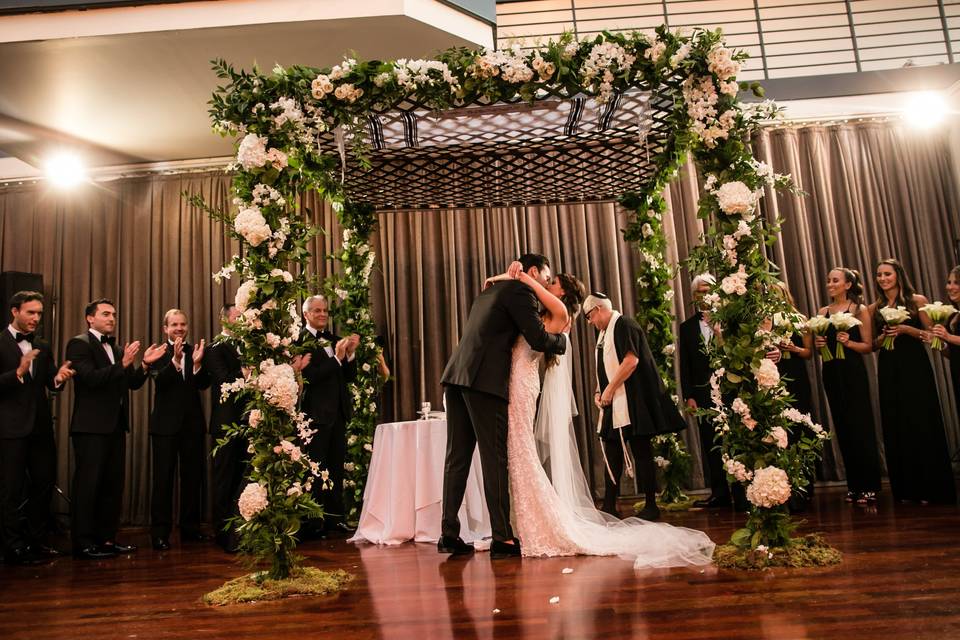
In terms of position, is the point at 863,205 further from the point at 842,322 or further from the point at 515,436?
the point at 515,436

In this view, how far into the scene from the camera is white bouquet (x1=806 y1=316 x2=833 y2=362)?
542 cm

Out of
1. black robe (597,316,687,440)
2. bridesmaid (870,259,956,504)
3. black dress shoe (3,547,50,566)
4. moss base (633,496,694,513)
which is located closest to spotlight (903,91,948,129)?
bridesmaid (870,259,956,504)

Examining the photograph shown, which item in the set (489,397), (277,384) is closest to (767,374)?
(489,397)

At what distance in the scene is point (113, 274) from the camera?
25.3 ft

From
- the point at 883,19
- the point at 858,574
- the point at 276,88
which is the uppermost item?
the point at 883,19

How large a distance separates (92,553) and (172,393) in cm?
131

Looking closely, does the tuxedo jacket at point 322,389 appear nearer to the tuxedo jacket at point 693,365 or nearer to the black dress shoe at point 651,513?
the black dress shoe at point 651,513

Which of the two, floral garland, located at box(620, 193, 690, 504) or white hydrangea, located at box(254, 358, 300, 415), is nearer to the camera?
white hydrangea, located at box(254, 358, 300, 415)

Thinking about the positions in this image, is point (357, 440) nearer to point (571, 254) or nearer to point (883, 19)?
point (571, 254)

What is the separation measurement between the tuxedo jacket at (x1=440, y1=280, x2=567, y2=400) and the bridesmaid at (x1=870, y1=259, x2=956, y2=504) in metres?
2.90

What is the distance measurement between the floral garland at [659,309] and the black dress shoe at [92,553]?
4.44 meters

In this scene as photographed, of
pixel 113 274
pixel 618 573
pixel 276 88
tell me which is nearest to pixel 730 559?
pixel 618 573

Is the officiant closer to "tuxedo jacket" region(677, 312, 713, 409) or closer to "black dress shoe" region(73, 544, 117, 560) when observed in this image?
"tuxedo jacket" region(677, 312, 713, 409)

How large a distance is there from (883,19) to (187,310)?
→ 8252 mm
